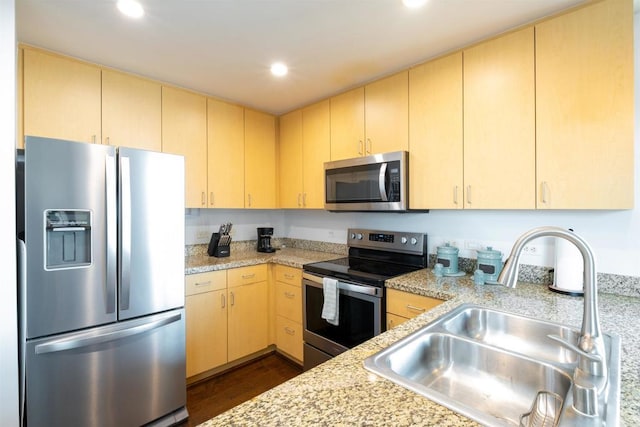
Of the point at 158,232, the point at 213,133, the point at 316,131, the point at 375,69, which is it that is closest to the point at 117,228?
the point at 158,232

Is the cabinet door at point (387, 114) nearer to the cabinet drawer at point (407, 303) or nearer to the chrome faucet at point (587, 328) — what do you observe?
the cabinet drawer at point (407, 303)

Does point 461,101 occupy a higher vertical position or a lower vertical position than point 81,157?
higher

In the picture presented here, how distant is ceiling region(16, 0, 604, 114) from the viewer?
4.99 feet

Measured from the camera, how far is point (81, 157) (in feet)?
5.18

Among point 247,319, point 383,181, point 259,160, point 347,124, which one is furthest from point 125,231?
point 347,124

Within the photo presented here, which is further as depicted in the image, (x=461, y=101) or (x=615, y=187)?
(x=461, y=101)

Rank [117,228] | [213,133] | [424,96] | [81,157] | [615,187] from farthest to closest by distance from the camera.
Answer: [213,133]
[424,96]
[117,228]
[81,157]
[615,187]

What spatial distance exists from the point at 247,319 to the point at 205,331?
38 cm

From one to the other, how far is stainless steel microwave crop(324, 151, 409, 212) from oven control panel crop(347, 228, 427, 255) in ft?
1.10

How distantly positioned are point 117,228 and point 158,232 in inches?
8.7

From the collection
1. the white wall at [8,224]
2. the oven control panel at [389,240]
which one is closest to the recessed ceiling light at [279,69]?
the white wall at [8,224]

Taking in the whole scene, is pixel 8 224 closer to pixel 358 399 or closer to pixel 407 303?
pixel 358 399

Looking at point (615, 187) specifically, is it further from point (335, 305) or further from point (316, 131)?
point (316, 131)

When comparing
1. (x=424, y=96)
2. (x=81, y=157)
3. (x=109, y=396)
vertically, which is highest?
(x=424, y=96)
